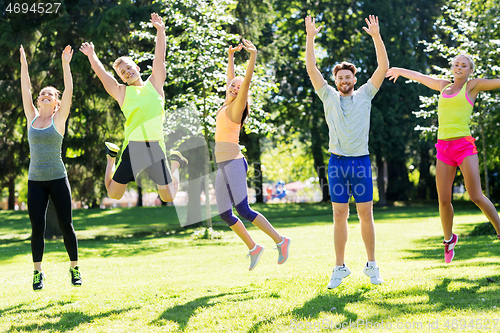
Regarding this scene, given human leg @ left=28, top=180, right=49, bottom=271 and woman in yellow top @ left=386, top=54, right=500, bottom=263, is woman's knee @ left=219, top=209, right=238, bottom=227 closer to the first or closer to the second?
human leg @ left=28, top=180, right=49, bottom=271

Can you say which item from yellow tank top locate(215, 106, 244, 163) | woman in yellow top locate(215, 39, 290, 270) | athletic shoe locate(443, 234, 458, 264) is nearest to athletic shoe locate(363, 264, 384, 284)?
woman in yellow top locate(215, 39, 290, 270)

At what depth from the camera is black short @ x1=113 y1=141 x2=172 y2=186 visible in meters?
5.81

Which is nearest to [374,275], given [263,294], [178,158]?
[263,294]

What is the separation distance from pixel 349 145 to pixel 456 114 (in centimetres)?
167

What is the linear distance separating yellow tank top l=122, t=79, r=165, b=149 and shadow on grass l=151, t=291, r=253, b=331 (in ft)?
6.35

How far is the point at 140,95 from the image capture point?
18.9 feet

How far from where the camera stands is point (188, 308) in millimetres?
5391

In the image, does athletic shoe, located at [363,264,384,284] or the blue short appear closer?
the blue short

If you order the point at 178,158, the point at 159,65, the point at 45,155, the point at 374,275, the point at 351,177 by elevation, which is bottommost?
the point at 374,275

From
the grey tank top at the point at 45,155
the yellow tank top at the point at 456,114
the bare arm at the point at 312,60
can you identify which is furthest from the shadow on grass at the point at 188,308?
the yellow tank top at the point at 456,114

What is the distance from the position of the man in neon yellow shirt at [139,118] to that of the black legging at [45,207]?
57 cm

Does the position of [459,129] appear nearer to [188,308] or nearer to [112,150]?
[188,308]

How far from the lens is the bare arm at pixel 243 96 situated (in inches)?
225

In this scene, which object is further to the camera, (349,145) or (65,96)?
(65,96)
